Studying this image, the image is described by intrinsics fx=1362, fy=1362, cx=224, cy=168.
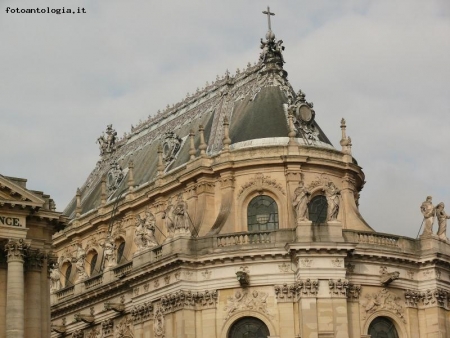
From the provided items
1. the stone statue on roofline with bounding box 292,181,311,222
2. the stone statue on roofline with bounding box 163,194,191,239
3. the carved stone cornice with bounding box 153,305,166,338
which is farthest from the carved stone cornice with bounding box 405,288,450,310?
the carved stone cornice with bounding box 153,305,166,338

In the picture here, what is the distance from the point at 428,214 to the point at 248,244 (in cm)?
1027

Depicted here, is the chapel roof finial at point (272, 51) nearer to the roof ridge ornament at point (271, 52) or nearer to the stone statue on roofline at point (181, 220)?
the roof ridge ornament at point (271, 52)

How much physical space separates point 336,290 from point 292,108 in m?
12.7

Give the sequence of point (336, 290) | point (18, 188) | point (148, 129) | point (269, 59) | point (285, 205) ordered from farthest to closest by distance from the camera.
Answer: point (148, 129) < point (269, 59) < point (285, 205) < point (336, 290) < point (18, 188)

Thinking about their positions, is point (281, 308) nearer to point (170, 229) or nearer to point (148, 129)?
point (170, 229)

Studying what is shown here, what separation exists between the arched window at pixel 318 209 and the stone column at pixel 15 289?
64.8ft

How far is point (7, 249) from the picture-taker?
58.1 meters

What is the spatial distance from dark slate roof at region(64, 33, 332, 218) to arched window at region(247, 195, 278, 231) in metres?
3.65

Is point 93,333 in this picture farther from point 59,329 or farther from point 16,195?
point 16,195

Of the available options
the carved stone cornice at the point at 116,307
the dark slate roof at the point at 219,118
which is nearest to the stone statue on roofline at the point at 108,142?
the dark slate roof at the point at 219,118

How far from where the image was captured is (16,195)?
5803cm

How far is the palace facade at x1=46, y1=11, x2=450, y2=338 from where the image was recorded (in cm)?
6819

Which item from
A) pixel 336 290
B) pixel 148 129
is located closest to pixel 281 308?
pixel 336 290

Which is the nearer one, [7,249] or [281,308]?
[7,249]
